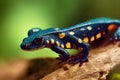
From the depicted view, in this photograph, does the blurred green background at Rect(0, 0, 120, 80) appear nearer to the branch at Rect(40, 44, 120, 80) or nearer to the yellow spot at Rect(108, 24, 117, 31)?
the yellow spot at Rect(108, 24, 117, 31)

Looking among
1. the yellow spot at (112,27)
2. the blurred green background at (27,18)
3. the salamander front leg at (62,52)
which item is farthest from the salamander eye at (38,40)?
the blurred green background at (27,18)

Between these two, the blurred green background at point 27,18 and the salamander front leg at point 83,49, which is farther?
the blurred green background at point 27,18

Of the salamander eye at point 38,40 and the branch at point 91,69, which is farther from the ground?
the salamander eye at point 38,40

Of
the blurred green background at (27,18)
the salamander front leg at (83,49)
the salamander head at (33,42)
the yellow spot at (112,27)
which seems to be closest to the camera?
the salamander head at (33,42)

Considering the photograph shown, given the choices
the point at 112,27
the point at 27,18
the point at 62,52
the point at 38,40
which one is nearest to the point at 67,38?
the point at 62,52

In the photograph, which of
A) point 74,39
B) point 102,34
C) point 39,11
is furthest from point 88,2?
point 74,39

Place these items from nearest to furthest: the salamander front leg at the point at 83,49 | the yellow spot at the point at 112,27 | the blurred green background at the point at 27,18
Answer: the salamander front leg at the point at 83,49
the yellow spot at the point at 112,27
the blurred green background at the point at 27,18

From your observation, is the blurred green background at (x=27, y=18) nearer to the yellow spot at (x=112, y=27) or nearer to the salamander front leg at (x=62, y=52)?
the yellow spot at (x=112, y=27)

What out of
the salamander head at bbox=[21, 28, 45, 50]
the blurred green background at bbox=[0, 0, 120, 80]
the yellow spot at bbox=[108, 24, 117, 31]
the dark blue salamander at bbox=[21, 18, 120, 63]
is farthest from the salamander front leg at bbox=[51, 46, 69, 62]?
the blurred green background at bbox=[0, 0, 120, 80]
